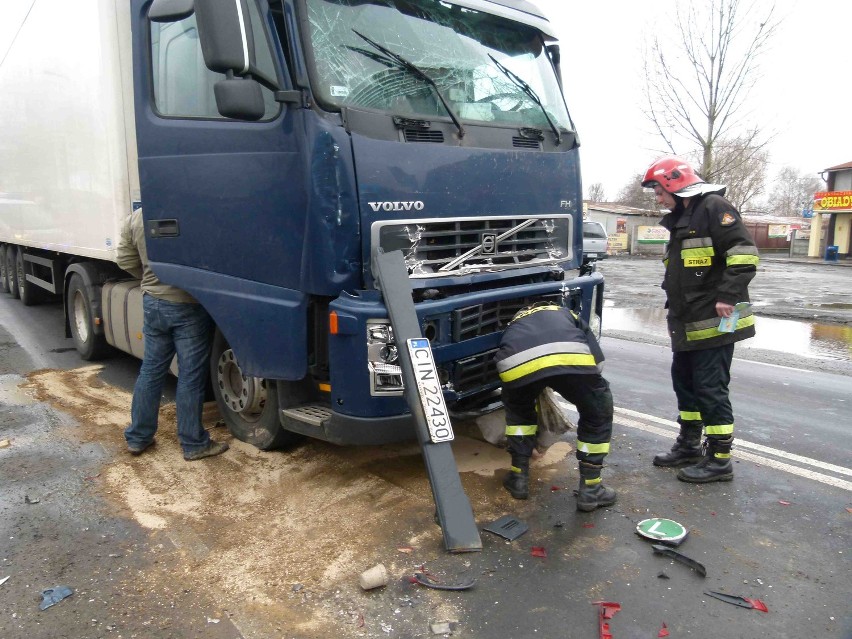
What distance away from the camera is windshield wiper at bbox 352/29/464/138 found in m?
3.72

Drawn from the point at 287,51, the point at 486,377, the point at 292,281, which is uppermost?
the point at 287,51

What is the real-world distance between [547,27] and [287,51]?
213 centimetres

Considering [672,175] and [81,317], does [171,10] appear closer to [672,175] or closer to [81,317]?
[672,175]

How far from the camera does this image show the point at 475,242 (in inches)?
157

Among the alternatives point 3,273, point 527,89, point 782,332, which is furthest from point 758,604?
point 3,273

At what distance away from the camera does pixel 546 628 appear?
2711mm

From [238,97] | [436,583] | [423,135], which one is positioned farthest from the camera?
[423,135]

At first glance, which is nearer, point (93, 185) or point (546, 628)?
point (546, 628)

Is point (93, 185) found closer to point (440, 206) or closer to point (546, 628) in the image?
point (440, 206)

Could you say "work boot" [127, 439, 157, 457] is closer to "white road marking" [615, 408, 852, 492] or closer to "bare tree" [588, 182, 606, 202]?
"white road marking" [615, 408, 852, 492]

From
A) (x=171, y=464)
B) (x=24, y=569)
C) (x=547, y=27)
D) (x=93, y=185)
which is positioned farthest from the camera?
(x=93, y=185)

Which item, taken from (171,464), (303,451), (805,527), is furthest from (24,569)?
(805,527)

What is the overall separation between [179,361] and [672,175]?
3.42 m

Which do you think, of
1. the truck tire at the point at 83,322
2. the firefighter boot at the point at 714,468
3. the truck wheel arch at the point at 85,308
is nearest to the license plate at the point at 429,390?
the firefighter boot at the point at 714,468
